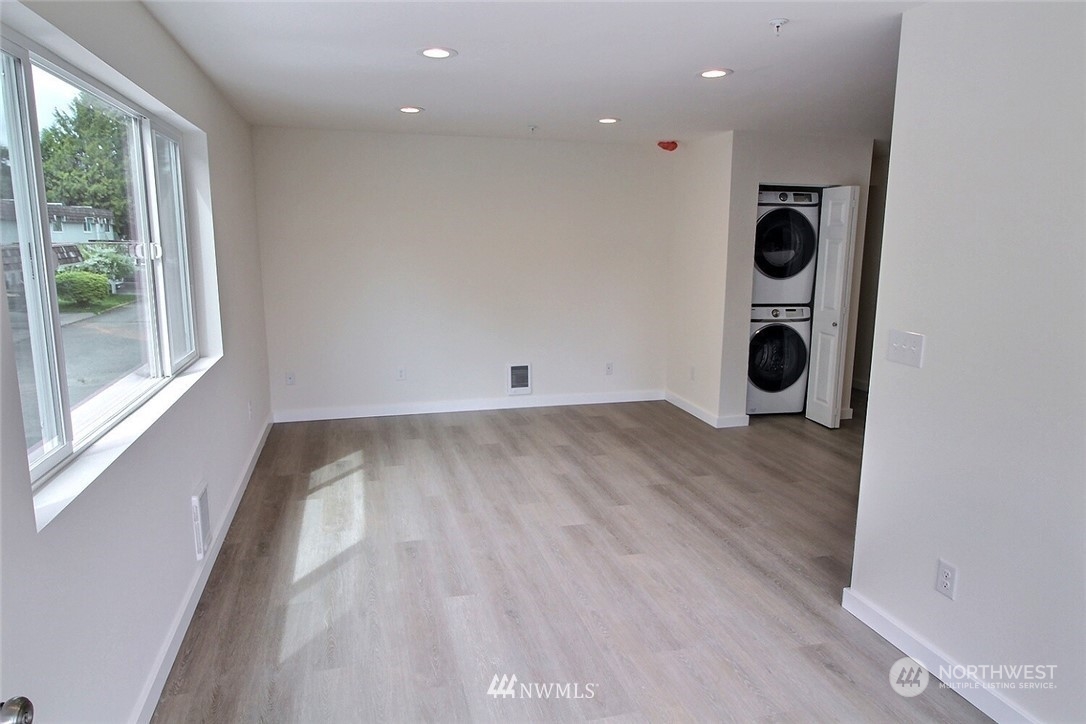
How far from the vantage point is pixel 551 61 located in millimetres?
2939

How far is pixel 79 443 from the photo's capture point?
1.84 meters

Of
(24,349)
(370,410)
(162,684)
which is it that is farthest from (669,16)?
(370,410)

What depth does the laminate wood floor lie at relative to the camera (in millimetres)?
2109

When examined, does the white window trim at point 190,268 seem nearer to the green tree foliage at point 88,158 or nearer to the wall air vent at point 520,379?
the green tree foliage at point 88,158

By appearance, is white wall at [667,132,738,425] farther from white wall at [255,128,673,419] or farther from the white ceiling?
the white ceiling

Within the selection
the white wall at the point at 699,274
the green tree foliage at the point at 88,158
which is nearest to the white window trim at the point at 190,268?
the green tree foliage at the point at 88,158

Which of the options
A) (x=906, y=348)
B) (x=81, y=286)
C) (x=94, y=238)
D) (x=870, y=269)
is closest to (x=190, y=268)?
(x=94, y=238)

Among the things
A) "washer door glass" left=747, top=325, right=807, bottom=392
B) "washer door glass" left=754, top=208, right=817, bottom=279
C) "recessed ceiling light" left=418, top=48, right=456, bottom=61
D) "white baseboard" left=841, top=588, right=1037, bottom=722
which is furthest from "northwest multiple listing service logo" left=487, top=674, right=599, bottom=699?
"washer door glass" left=754, top=208, right=817, bottom=279

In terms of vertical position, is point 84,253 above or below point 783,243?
below

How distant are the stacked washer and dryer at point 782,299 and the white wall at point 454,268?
2.98 ft

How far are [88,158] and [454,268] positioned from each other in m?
3.32

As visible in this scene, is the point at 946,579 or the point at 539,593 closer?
the point at 946,579

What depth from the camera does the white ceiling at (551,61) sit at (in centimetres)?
232

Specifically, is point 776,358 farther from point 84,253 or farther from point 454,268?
point 84,253
